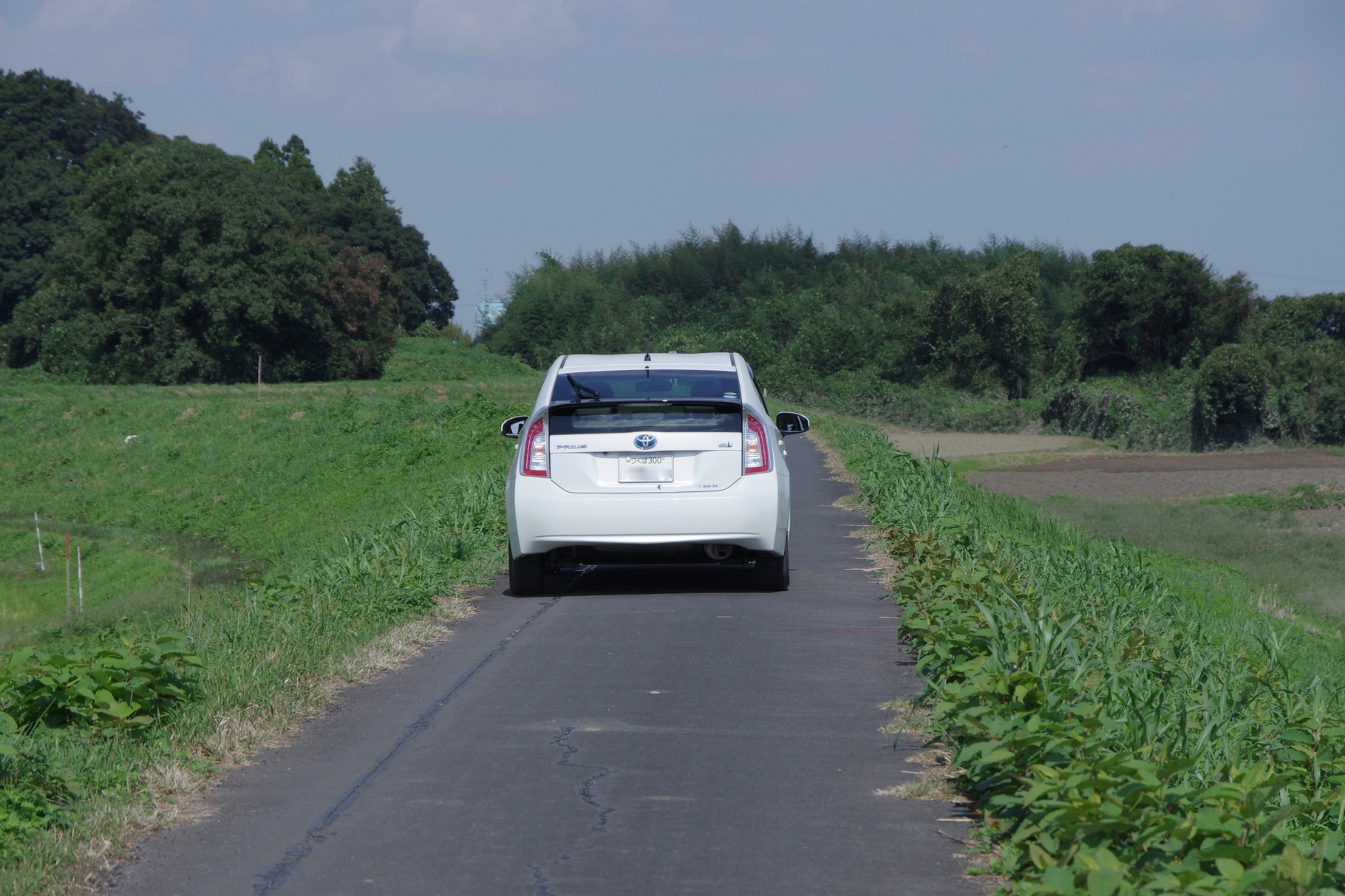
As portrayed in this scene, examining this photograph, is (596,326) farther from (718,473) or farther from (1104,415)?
(718,473)

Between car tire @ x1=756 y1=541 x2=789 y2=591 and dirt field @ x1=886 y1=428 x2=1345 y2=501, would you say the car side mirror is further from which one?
dirt field @ x1=886 y1=428 x2=1345 y2=501

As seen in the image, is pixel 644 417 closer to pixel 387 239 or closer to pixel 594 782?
pixel 594 782

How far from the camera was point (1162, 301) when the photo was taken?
229ft

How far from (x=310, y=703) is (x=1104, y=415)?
57825 millimetres

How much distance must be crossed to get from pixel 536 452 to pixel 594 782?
4861mm

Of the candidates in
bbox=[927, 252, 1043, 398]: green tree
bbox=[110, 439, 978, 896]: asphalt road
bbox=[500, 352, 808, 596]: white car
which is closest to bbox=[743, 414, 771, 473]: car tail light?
bbox=[500, 352, 808, 596]: white car

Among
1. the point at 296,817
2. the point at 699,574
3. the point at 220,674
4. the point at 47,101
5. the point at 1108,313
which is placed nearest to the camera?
the point at 296,817

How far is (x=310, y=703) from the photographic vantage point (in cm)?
678

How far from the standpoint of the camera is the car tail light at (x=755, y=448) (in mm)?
10062

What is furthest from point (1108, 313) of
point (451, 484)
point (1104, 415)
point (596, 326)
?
point (451, 484)

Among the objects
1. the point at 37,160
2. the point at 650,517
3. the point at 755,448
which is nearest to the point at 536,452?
the point at 650,517

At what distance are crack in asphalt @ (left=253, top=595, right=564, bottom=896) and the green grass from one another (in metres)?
14.5

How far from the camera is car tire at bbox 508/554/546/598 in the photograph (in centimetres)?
1038

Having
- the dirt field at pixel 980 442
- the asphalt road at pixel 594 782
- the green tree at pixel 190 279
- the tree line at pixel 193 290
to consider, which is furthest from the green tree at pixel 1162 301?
the asphalt road at pixel 594 782
